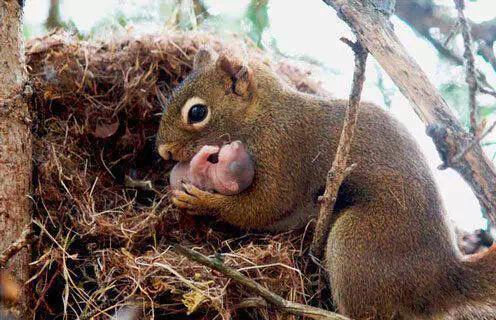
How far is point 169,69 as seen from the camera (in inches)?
177

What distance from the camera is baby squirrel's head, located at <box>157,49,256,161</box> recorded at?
391 cm

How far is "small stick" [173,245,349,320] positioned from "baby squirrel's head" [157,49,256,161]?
1.23m

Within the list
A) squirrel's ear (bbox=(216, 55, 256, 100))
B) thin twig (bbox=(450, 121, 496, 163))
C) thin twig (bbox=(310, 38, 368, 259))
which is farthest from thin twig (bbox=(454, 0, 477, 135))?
squirrel's ear (bbox=(216, 55, 256, 100))

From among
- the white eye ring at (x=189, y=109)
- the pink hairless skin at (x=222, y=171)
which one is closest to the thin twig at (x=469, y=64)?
the pink hairless skin at (x=222, y=171)

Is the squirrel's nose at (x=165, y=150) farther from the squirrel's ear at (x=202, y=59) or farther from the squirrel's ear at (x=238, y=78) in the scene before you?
the squirrel's ear at (x=202, y=59)

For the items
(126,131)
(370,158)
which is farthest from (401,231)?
(126,131)

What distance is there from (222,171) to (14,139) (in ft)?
3.71

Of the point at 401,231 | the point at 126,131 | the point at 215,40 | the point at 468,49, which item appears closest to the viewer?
the point at 468,49

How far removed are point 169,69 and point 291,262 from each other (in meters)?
1.76

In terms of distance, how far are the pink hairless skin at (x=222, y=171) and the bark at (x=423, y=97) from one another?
4.18ft

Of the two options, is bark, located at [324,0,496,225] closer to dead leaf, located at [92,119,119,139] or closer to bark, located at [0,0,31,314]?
bark, located at [0,0,31,314]

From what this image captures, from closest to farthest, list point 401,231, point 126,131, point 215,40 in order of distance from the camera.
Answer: point 401,231 < point 126,131 < point 215,40

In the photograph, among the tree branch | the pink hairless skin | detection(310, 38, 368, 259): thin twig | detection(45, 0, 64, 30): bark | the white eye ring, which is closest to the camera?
detection(310, 38, 368, 259): thin twig

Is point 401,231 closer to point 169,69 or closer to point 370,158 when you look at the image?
point 370,158
